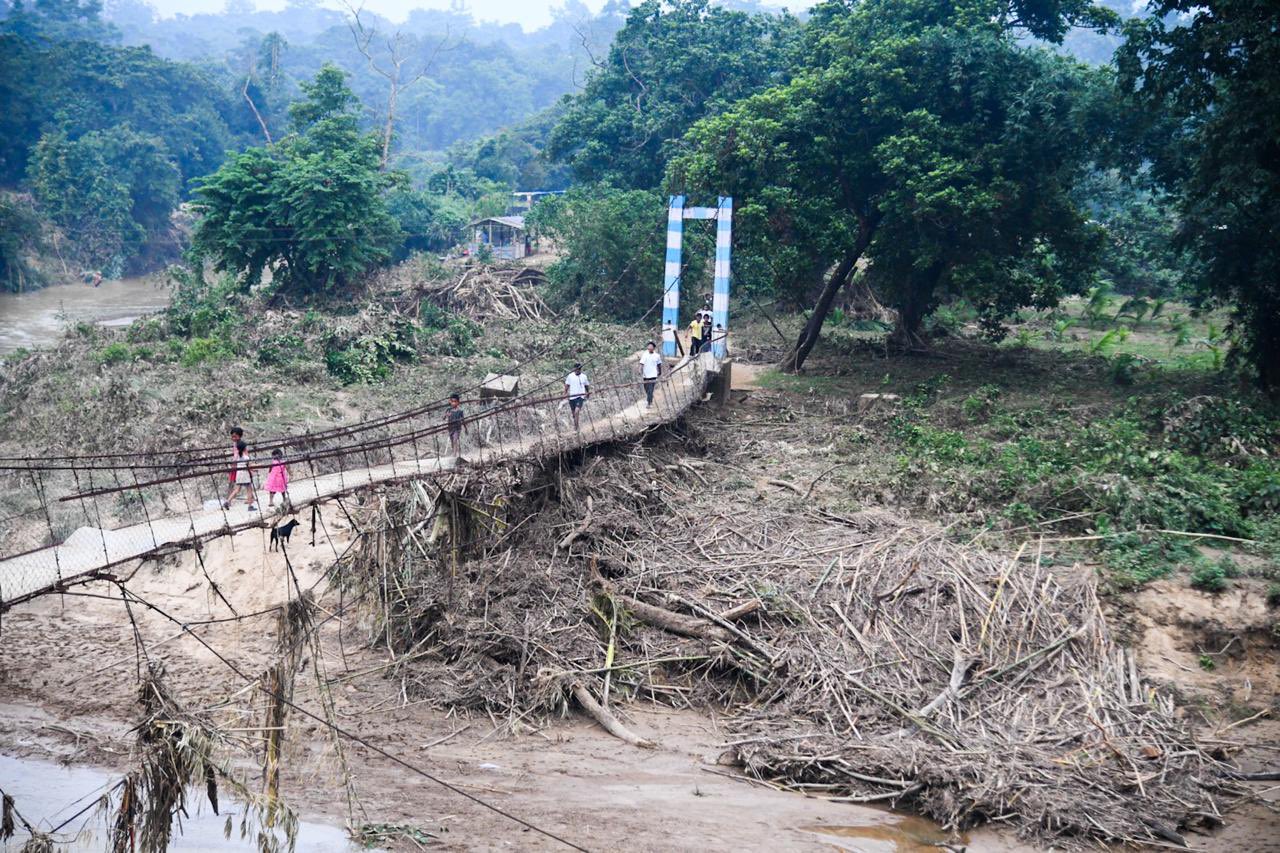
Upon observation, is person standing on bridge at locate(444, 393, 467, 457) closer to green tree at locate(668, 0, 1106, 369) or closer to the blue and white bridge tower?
the blue and white bridge tower

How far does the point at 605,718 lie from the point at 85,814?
14.9 feet

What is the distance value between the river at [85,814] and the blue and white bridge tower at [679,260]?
12584mm

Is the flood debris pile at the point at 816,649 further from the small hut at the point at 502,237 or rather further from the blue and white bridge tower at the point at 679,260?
the small hut at the point at 502,237

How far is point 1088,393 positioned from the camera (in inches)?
695

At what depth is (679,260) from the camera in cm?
1994

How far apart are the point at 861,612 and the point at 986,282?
29.6 feet

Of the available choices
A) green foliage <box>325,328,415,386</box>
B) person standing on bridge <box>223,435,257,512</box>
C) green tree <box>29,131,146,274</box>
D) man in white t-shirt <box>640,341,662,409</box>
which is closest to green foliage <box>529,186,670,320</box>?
green foliage <box>325,328,415,386</box>

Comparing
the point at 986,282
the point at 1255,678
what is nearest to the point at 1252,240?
the point at 986,282

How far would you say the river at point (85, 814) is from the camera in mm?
8180

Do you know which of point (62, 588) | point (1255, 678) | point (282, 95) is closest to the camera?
point (62, 588)

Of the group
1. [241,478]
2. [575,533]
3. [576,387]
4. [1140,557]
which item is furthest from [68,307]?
[1140,557]

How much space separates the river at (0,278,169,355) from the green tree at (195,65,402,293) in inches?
227

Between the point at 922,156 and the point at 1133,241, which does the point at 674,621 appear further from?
the point at 1133,241

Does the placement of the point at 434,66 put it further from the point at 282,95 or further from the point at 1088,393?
the point at 1088,393
